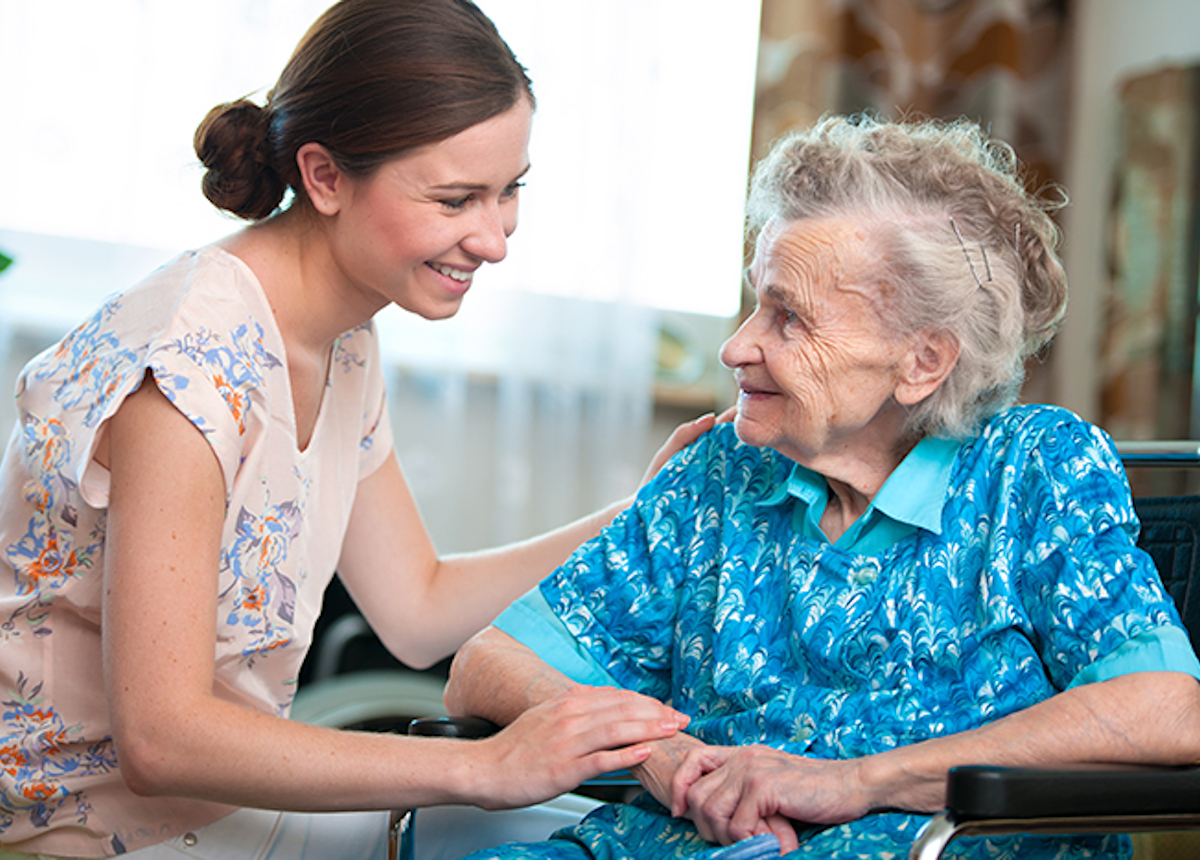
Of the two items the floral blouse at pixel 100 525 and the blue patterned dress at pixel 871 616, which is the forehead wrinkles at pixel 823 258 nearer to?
the blue patterned dress at pixel 871 616

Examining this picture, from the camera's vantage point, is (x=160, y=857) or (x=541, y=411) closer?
(x=160, y=857)

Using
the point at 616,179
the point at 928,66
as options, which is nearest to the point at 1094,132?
the point at 928,66

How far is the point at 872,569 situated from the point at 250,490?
688 mm

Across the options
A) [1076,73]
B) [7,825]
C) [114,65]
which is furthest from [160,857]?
[1076,73]

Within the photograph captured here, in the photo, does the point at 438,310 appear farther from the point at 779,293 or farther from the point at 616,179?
the point at 616,179

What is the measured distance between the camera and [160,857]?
3.94 feet

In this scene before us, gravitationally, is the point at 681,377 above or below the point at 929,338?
below

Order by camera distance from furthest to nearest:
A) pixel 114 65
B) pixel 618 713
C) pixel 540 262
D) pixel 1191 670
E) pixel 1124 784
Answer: pixel 540 262, pixel 114 65, pixel 618 713, pixel 1191 670, pixel 1124 784

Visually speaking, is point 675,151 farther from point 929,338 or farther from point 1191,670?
point 1191,670

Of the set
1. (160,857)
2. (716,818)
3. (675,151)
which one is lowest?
(160,857)

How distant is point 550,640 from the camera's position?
54.4 inches

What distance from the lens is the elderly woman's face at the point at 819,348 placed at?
1271 millimetres

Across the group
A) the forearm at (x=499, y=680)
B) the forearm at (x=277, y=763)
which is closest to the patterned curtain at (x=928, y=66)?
the forearm at (x=499, y=680)

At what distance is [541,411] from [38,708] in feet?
5.39
